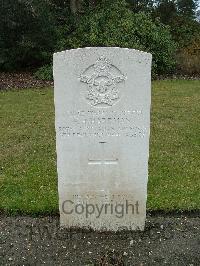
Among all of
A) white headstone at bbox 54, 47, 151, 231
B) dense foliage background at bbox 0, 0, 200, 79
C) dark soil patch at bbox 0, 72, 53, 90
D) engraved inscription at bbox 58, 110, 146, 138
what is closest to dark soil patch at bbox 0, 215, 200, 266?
white headstone at bbox 54, 47, 151, 231

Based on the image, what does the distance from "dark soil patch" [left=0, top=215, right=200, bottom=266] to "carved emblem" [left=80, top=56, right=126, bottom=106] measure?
1379mm

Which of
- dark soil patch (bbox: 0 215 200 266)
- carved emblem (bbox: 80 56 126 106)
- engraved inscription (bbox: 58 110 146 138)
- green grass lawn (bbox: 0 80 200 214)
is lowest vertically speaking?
dark soil patch (bbox: 0 215 200 266)

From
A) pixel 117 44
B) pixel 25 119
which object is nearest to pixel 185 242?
pixel 25 119

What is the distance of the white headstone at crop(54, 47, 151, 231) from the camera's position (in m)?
4.28

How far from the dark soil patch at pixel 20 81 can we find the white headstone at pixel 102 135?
11.5 m

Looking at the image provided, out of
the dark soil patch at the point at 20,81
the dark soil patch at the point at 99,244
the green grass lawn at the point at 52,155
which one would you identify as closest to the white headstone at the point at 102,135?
the dark soil patch at the point at 99,244

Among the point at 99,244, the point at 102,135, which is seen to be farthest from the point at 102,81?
the point at 99,244

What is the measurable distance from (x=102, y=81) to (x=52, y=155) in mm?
3453

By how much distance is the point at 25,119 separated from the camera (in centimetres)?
1047

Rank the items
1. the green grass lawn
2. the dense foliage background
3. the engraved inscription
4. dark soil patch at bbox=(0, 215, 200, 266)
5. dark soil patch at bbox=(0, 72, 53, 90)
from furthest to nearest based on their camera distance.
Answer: the dense foliage background
dark soil patch at bbox=(0, 72, 53, 90)
the green grass lawn
the engraved inscription
dark soil patch at bbox=(0, 215, 200, 266)

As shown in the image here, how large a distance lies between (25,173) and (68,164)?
2.29 metres

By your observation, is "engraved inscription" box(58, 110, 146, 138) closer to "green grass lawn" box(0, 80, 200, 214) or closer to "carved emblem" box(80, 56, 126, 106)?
"carved emblem" box(80, 56, 126, 106)

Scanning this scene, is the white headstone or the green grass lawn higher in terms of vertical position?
the white headstone

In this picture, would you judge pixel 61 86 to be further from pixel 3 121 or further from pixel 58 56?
pixel 3 121
